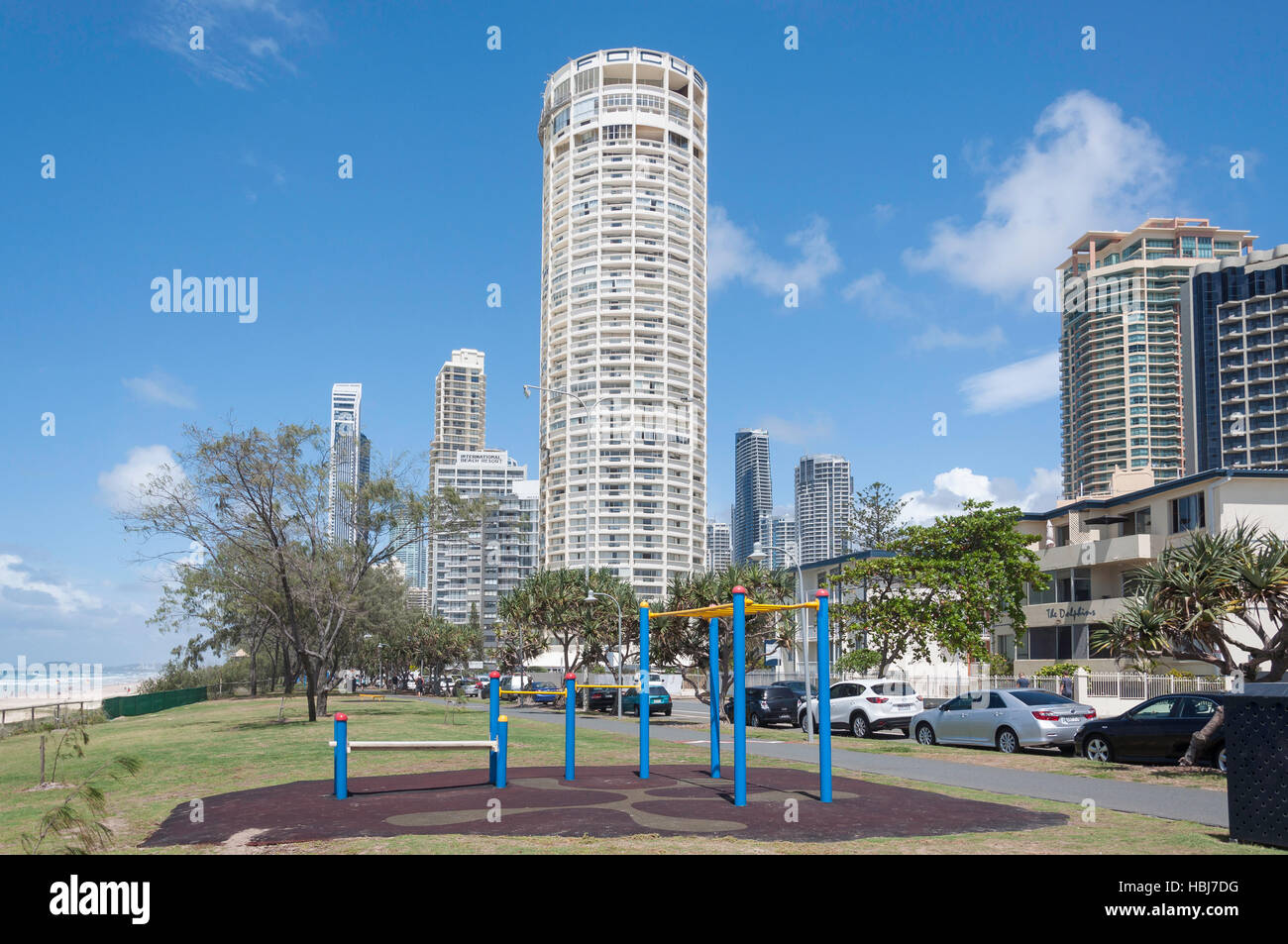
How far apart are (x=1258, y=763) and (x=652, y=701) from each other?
108ft

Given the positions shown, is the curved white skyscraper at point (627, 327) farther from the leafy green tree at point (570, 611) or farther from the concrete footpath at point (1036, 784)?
the concrete footpath at point (1036, 784)

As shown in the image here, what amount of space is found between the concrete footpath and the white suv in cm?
557

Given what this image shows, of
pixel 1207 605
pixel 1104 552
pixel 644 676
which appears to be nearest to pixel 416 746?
pixel 644 676

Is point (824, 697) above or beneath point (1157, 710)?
above

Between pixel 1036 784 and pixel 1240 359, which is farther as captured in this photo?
pixel 1240 359

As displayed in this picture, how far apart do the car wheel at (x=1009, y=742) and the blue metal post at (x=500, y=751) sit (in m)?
13.9

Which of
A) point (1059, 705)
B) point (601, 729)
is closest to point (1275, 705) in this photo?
point (1059, 705)

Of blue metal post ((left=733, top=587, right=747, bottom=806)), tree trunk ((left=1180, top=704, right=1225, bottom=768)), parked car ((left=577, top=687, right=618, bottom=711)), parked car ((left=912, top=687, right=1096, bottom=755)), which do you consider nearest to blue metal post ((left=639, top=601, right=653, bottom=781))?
blue metal post ((left=733, top=587, right=747, bottom=806))

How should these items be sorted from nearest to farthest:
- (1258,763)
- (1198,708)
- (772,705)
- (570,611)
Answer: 1. (1258,763)
2. (1198,708)
3. (772,705)
4. (570,611)

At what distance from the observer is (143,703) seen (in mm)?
50906

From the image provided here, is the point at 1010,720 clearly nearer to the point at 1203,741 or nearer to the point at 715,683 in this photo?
the point at 1203,741

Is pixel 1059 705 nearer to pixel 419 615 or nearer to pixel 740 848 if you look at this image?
pixel 740 848

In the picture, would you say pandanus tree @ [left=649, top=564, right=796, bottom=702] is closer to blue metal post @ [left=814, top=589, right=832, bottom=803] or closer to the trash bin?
blue metal post @ [left=814, top=589, right=832, bottom=803]
